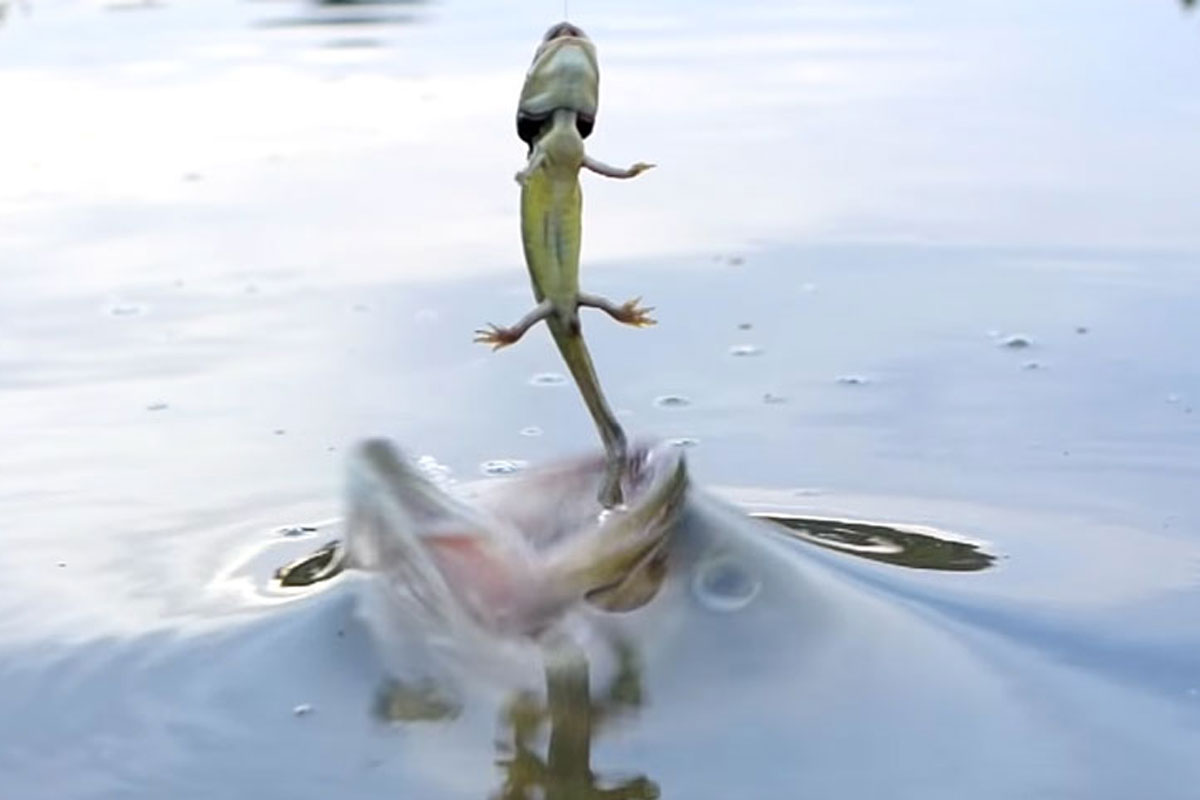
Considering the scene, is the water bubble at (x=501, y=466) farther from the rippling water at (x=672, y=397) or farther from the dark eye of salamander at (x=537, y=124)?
the dark eye of salamander at (x=537, y=124)

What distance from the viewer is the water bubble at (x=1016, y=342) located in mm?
3695

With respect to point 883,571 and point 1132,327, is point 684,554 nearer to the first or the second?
point 883,571

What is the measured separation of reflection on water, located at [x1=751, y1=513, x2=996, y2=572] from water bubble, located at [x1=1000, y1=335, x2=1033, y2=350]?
36.3 inches

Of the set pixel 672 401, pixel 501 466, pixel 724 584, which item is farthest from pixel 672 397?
pixel 724 584

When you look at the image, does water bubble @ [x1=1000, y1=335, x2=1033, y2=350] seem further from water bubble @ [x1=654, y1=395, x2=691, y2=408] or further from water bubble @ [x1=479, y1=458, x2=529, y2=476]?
water bubble @ [x1=479, y1=458, x2=529, y2=476]

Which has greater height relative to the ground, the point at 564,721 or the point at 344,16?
the point at 564,721

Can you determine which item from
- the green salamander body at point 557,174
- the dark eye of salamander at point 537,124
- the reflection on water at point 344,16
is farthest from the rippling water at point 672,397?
the reflection on water at point 344,16

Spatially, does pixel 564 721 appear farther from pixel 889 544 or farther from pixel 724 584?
pixel 889 544

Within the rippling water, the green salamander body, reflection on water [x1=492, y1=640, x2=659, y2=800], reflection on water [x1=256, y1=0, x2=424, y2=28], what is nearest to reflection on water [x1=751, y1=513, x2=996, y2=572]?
the rippling water

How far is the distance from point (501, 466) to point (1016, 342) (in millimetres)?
1041

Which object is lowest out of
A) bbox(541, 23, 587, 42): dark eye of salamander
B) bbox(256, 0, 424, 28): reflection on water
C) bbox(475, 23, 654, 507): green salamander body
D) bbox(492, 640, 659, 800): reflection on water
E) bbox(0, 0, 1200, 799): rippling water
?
bbox(256, 0, 424, 28): reflection on water

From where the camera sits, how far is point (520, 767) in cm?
215

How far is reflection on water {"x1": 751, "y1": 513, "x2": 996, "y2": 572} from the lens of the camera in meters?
2.69

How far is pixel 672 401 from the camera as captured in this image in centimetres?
344
